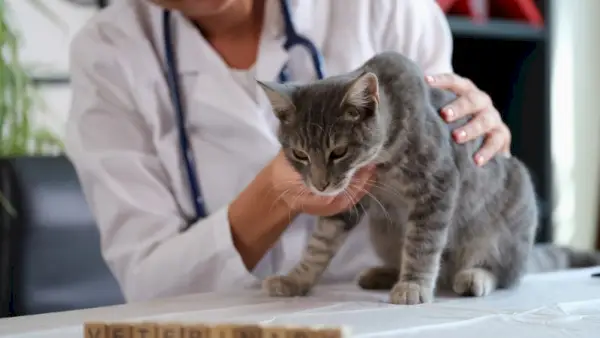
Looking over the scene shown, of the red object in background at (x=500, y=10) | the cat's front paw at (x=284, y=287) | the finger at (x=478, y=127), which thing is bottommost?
the cat's front paw at (x=284, y=287)

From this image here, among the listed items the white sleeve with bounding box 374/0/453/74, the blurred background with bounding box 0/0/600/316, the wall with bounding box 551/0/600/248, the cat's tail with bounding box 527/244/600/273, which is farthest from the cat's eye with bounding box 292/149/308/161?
the wall with bounding box 551/0/600/248

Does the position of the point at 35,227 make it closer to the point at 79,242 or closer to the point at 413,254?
the point at 79,242

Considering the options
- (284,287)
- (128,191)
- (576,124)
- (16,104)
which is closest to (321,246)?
(284,287)

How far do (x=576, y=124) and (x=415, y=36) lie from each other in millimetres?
1054

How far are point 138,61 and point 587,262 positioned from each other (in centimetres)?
74

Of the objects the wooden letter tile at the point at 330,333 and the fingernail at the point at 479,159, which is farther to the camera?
the fingernail at the point at 479,159

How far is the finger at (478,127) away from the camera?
90 centimetres

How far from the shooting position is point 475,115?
95cm

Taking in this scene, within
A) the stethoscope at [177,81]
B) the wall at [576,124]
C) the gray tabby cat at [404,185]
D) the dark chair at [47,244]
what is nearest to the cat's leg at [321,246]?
the gray tabby cat at [404,185]

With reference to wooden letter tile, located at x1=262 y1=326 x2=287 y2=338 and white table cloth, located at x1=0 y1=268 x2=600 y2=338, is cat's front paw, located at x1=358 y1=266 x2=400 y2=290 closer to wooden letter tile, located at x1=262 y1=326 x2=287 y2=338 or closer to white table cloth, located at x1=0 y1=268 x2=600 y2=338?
white table cloth, located at x1=0 y1=268 x2=600 y2=338

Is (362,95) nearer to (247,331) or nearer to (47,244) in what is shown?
(247,331)

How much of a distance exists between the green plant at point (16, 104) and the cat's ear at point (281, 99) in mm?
725

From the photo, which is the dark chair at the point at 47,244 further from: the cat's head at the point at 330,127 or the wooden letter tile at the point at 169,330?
the wooden letter tile at the point at 169,330

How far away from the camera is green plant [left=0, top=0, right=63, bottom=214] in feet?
4.65
